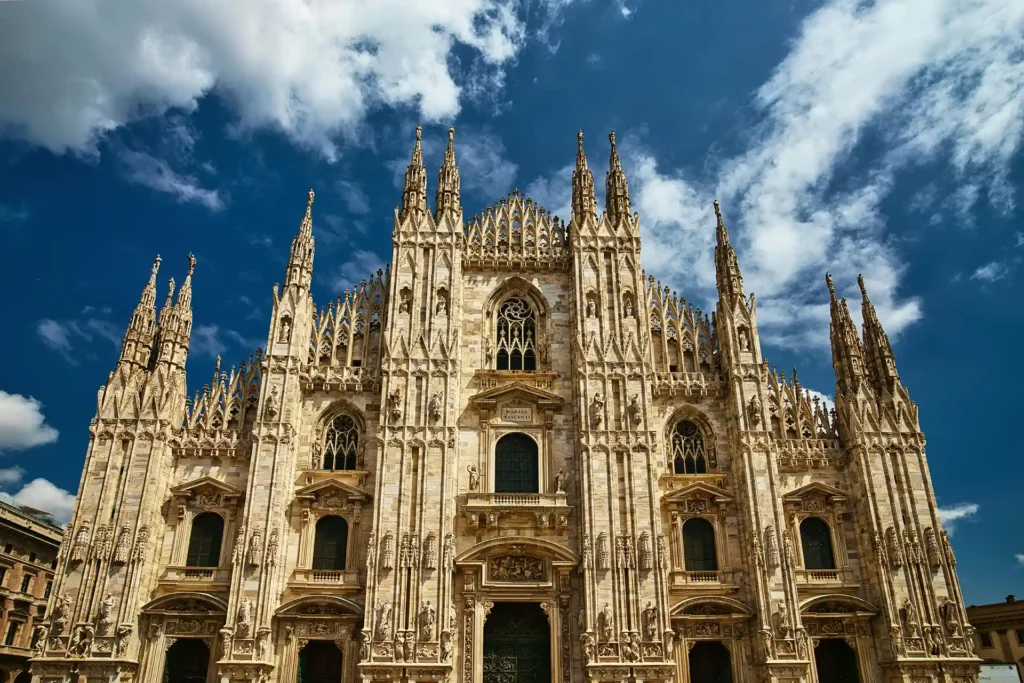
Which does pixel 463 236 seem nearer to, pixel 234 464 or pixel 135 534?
pixel 234 464

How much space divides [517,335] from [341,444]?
8.84 m

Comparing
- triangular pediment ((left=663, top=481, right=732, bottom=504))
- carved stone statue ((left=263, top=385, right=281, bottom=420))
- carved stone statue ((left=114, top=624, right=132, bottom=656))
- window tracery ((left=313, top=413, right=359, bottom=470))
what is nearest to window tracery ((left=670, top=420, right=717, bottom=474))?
triangular pediment ((left=663, top=481, right=732, bottom=504))

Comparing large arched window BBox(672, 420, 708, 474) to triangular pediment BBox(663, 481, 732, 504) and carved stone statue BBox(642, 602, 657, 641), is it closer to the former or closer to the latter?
triangular pediment BBox(663, 481, 732, 504)

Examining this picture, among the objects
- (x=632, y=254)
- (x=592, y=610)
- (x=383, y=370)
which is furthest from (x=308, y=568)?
(x=632, y=254)

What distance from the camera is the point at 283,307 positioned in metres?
33.3

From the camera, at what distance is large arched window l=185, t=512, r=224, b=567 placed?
Result: 2989cm

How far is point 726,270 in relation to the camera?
1390 inches

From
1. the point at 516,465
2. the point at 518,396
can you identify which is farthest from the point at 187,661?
the point at 518,396

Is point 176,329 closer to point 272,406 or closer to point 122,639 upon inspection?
point 272,406

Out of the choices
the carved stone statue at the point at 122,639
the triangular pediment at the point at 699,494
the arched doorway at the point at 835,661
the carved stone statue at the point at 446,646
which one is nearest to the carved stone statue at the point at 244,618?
the carved stone statue at the point at 122,639

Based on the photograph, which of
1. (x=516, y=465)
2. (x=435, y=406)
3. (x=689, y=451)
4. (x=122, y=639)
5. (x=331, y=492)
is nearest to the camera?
(x=122, y=639)

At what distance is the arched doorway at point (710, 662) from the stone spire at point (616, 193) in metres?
18.4

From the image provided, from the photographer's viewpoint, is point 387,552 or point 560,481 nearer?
point 387,552

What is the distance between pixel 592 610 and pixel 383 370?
12.3m
